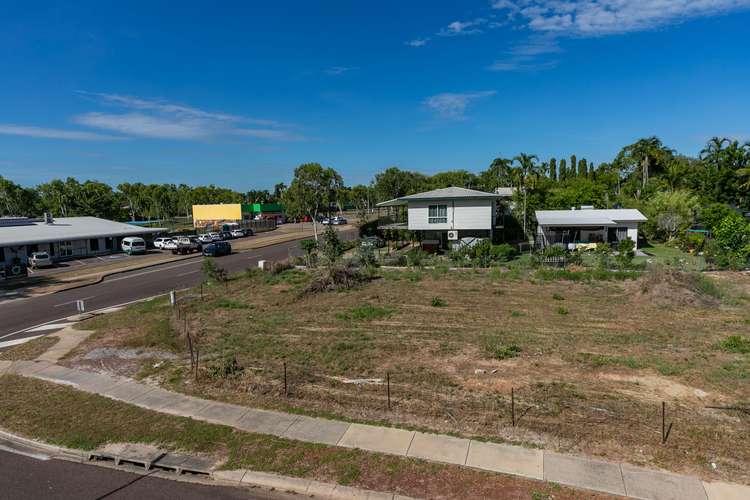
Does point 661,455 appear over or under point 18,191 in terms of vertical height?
under

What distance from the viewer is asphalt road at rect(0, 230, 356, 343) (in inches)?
894

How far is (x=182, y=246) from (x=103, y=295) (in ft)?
78.4

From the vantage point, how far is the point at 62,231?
49531mm

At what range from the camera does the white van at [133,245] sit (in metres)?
52.3

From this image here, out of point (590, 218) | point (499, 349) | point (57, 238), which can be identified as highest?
point (590, 218)

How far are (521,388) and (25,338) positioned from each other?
69.6 ft

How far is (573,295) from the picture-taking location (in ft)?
79.1

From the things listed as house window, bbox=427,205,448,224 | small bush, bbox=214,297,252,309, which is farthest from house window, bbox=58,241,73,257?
house window, bbox=427,205,448,224

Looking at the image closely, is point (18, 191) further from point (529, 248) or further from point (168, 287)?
point (529, 248)

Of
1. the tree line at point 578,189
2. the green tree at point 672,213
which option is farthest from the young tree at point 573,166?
the green tree at point 672,213

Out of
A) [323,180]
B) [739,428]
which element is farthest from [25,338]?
[323,180]

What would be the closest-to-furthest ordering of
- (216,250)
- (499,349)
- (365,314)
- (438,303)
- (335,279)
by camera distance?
(499,349) → (365,314) → (438,303) → (335,279) → (216,250)

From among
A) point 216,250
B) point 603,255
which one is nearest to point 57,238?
point 216,250

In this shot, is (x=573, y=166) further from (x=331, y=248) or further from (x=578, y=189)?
(x=331, y=248)
